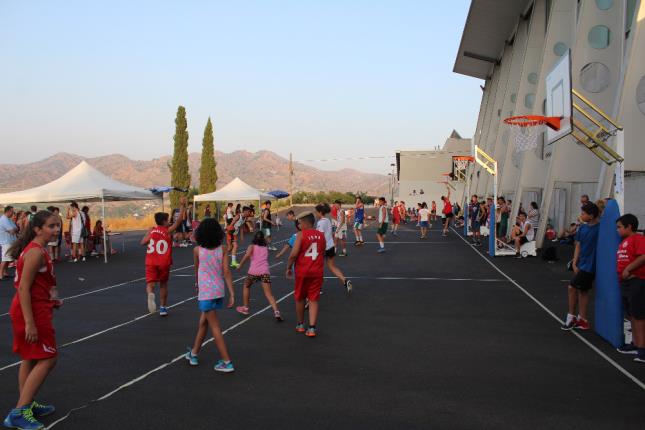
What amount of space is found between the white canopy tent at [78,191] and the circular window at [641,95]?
1686cm

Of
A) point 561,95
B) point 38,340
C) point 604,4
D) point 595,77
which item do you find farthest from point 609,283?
point 604,4

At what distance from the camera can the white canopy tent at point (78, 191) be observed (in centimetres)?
1980

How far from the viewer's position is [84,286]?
43.6 feet

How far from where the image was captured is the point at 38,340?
15.1 ft

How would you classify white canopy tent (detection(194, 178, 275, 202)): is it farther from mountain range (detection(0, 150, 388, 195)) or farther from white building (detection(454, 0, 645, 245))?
mountain range (detection(0, 150, 388, 195))

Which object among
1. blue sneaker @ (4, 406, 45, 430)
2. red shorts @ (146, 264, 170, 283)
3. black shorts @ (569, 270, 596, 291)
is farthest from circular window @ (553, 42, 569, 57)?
blue sneaker @ (4, 406, 45, 430)

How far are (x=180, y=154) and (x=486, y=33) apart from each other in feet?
88.9

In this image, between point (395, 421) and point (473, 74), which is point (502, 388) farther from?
point (473, 74)

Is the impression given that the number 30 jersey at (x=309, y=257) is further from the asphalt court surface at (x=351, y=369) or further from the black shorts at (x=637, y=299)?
the black shorts at (x=637, y=299)

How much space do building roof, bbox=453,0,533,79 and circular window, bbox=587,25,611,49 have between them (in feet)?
44.5

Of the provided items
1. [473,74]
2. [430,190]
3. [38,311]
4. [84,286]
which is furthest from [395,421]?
[430,190]

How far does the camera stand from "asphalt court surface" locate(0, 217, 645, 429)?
4910mm

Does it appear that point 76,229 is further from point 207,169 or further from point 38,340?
point 207,169

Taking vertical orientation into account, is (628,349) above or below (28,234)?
below
